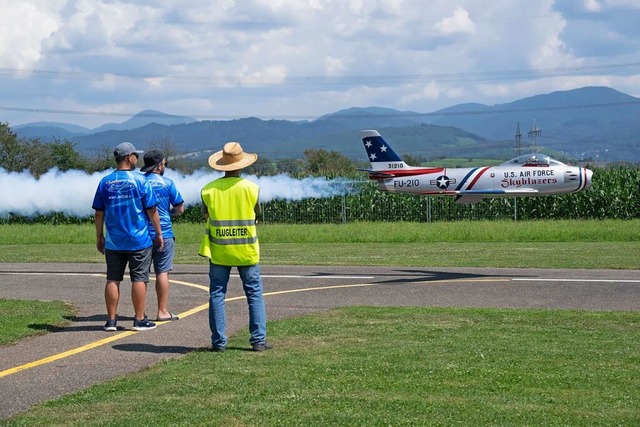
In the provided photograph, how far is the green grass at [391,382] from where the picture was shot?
23.4 ft

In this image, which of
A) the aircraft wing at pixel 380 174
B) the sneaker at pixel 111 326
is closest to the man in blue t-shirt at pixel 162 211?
the sneaker at pixel 111 326

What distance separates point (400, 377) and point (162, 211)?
530cm

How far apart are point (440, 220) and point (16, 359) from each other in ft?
119

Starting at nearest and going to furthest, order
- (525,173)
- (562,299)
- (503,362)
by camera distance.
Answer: (503,362) < (562,299) < (525,173)

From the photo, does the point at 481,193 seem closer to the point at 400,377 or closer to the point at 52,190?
the point at 52,190

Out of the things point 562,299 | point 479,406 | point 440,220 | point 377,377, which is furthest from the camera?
point 440,220

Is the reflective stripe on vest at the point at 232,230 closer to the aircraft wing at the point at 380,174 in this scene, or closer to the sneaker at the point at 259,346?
the sneaker at the point at 259,346

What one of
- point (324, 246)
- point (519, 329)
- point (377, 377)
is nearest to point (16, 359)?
point (377, 377)

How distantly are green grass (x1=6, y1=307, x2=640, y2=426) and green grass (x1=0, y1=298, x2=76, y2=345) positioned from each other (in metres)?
2.75

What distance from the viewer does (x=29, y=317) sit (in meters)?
12.9

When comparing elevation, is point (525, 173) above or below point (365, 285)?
above

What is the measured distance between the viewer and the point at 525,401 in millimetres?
7559

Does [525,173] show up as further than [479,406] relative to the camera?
Yes

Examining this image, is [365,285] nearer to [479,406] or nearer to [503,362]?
[503,362]
